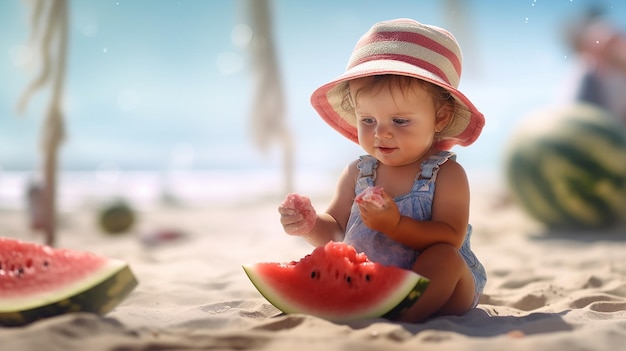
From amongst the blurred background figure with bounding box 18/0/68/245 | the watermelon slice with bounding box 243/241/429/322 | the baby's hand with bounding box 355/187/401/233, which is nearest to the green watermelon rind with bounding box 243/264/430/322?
the watermelon slice with bounding box 243/241/429/322

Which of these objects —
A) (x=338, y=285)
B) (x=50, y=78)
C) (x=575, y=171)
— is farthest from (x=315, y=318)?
(x=575, y=171)

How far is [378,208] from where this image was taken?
1.75 m

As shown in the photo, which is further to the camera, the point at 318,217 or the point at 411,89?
the point at 318,217

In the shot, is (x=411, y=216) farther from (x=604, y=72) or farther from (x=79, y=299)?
(x=604, y=72)

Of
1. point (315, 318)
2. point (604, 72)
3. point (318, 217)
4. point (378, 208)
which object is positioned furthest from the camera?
point (604, 72)

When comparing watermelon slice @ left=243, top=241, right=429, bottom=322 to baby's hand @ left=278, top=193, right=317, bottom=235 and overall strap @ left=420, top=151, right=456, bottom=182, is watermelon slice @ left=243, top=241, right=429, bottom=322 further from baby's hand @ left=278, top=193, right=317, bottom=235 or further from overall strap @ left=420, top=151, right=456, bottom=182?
overall strap @ left=420, top=151, right=456, bottom=182

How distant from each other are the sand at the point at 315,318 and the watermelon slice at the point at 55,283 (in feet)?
0.29

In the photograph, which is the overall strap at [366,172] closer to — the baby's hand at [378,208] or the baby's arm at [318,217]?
the baby's arm at [318,217]

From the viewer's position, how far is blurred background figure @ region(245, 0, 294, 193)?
711 centimetres

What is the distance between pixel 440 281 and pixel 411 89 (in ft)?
1.94

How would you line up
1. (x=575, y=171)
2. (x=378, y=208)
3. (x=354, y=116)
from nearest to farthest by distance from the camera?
(x=378, y=208) → (x=354, y=116) → (x=575, y=171)

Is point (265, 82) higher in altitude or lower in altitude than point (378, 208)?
higher

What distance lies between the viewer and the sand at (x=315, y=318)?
141cm

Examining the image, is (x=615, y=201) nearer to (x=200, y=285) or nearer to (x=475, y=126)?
(x=475, y=126)
